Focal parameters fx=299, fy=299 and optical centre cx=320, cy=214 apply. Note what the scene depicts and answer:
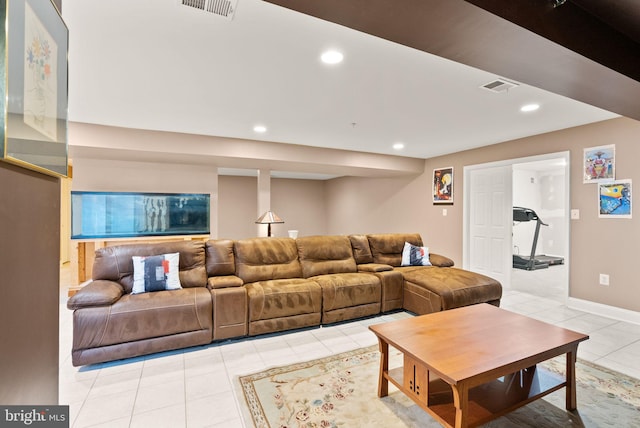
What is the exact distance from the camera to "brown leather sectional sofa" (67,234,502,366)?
95.7 inches

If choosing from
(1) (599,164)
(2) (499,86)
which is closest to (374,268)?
(2) (499,86)

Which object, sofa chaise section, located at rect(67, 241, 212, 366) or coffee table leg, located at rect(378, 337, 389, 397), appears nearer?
coffee table leg, located at rect(378, 337, 389, 397)

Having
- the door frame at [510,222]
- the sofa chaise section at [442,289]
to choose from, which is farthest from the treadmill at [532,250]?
the sofa chaise section at [442,289]

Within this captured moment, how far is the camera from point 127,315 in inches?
96.0

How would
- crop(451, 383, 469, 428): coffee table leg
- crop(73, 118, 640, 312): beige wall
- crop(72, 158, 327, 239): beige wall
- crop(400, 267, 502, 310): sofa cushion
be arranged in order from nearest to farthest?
crop(451, 383, 469, 428): coffee table leg < crop(400, 267, 502, 310): sofa cushion < crop(73, 118, 640, 312): beige wall < crop(72, 158, 327, 239): beige wall

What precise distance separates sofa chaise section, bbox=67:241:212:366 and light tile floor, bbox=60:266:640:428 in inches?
5.0

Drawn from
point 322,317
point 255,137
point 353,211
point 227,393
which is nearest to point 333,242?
point 322,317

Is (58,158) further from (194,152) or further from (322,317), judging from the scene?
(194,152)

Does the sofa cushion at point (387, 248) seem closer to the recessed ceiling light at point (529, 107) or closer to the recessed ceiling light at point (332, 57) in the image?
the recessed ceiling light at point (529, 107)

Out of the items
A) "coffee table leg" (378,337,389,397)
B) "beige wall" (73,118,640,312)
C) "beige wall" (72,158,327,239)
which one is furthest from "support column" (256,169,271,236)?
"coffee table leg" (378,337,389,397)

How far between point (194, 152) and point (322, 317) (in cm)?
288

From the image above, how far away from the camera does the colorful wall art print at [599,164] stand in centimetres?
352

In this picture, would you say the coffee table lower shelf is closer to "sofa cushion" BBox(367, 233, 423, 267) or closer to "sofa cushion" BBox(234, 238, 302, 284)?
"sofa cushion" BBox(234, 238, 302, 284)

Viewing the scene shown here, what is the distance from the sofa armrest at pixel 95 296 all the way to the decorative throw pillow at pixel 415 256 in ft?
11.1
